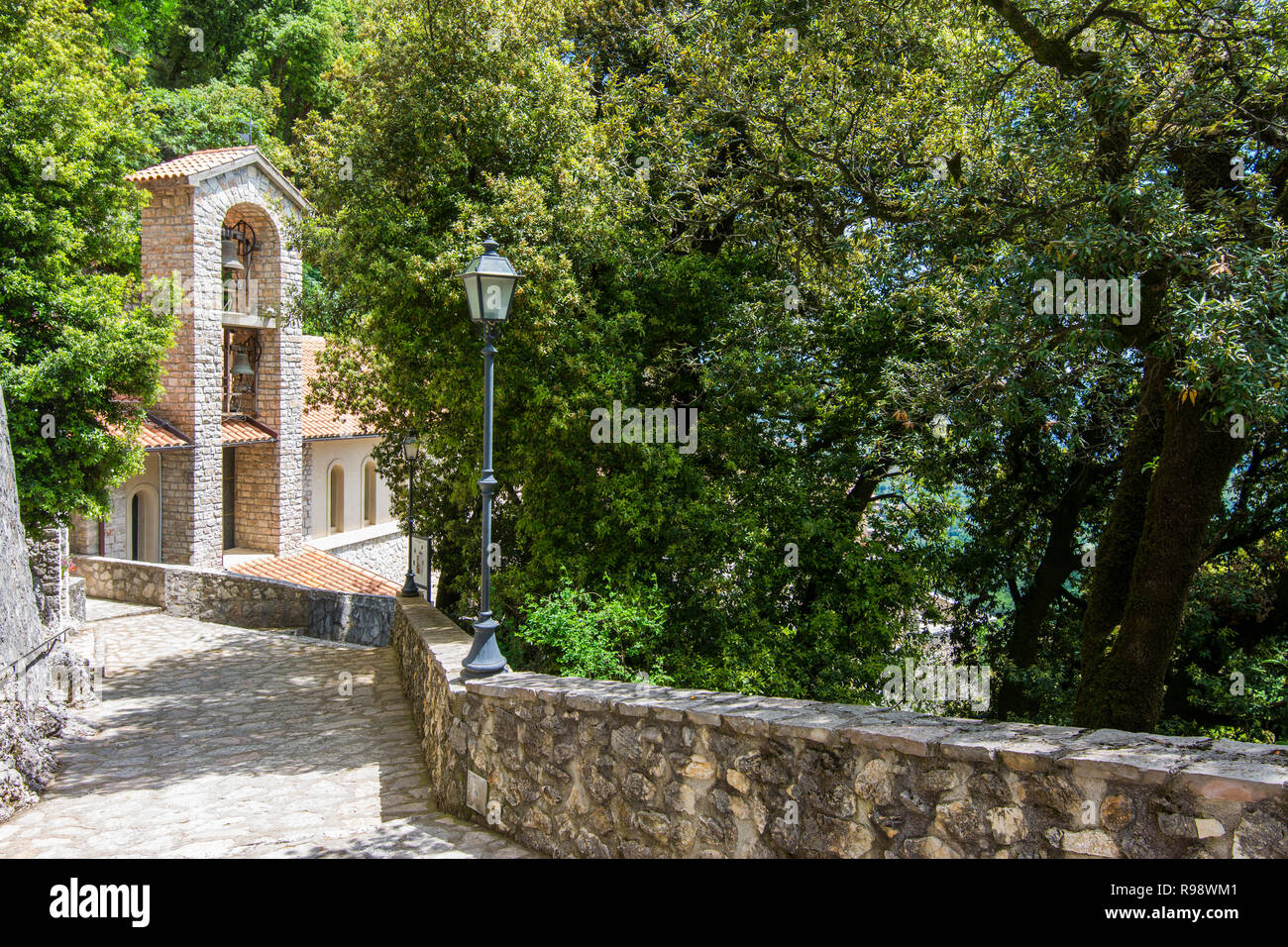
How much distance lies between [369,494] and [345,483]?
111 centimetres

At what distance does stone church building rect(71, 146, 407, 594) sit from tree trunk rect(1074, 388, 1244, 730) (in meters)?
14.7

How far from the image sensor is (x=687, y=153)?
1096 centimetres

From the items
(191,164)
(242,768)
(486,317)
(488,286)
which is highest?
(191,164)

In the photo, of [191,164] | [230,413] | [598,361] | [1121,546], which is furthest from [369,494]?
[1121,546]

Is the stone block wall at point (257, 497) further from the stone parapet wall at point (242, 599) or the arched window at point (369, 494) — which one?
the stone parapet wall at point (242, 599)

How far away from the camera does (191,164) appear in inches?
755

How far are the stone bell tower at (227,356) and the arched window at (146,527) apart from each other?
25 cm

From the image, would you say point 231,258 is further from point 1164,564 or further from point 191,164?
point 1164,564

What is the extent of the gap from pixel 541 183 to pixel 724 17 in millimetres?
2999

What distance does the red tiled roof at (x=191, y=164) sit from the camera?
1866cm

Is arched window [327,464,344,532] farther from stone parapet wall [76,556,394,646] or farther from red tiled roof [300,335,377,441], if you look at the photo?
stone parapet wall [76,556,394,646]

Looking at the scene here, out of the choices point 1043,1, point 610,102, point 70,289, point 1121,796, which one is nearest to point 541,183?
point 610,102
